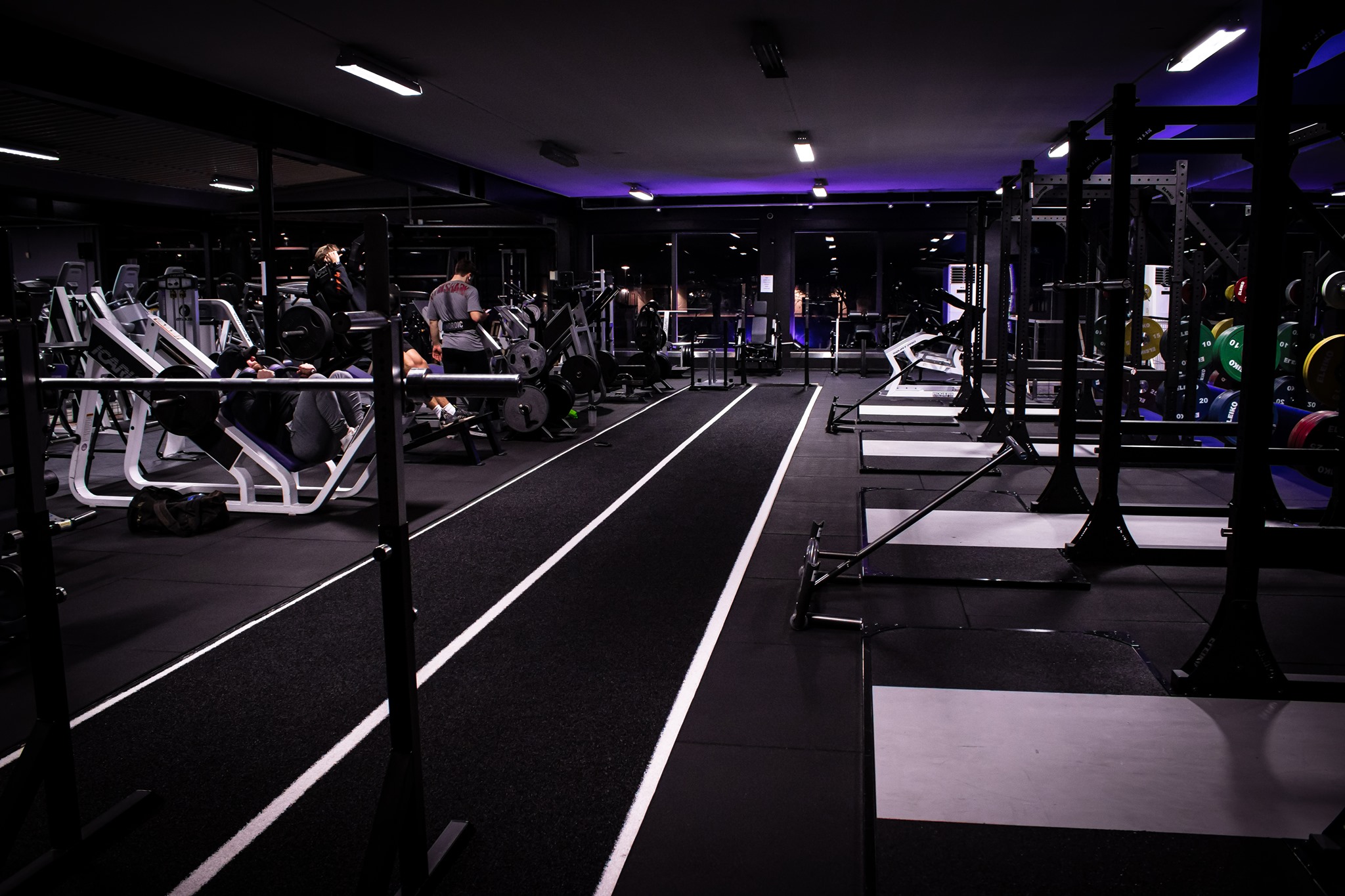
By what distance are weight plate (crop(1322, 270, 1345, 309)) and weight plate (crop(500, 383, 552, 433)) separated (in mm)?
5632

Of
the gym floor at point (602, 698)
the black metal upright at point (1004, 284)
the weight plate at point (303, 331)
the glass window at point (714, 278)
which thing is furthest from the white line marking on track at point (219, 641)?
the glass window at point (714, 278)

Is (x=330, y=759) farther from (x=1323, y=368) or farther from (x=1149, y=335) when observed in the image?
(x=1149, y=335)

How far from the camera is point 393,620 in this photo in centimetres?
160

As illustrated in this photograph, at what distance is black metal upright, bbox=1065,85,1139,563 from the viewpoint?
11.1 feet

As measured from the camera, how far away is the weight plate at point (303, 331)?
198 inches

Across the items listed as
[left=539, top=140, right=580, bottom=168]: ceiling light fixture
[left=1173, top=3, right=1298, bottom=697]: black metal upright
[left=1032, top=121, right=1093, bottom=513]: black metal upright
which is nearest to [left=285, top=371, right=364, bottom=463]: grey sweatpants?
[left=1032, top=121, right=1093, bottom=513]: black metal upright

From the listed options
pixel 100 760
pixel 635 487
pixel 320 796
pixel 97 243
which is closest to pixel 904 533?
pixel 635 487

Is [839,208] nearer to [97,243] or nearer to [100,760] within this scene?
[97,243]

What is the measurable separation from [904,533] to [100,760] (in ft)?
11.1

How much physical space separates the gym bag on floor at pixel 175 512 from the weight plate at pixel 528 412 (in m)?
2.94

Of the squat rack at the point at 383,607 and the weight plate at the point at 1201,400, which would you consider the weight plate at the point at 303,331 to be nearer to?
the squat rack at the point at 383,607

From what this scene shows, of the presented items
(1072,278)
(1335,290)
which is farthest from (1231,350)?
(1072,278)

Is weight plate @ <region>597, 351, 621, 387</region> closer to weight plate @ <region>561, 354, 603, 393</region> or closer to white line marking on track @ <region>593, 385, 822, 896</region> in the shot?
weight plate @ <region>561, 354, 603, 393</region>

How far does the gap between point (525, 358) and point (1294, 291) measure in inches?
261
